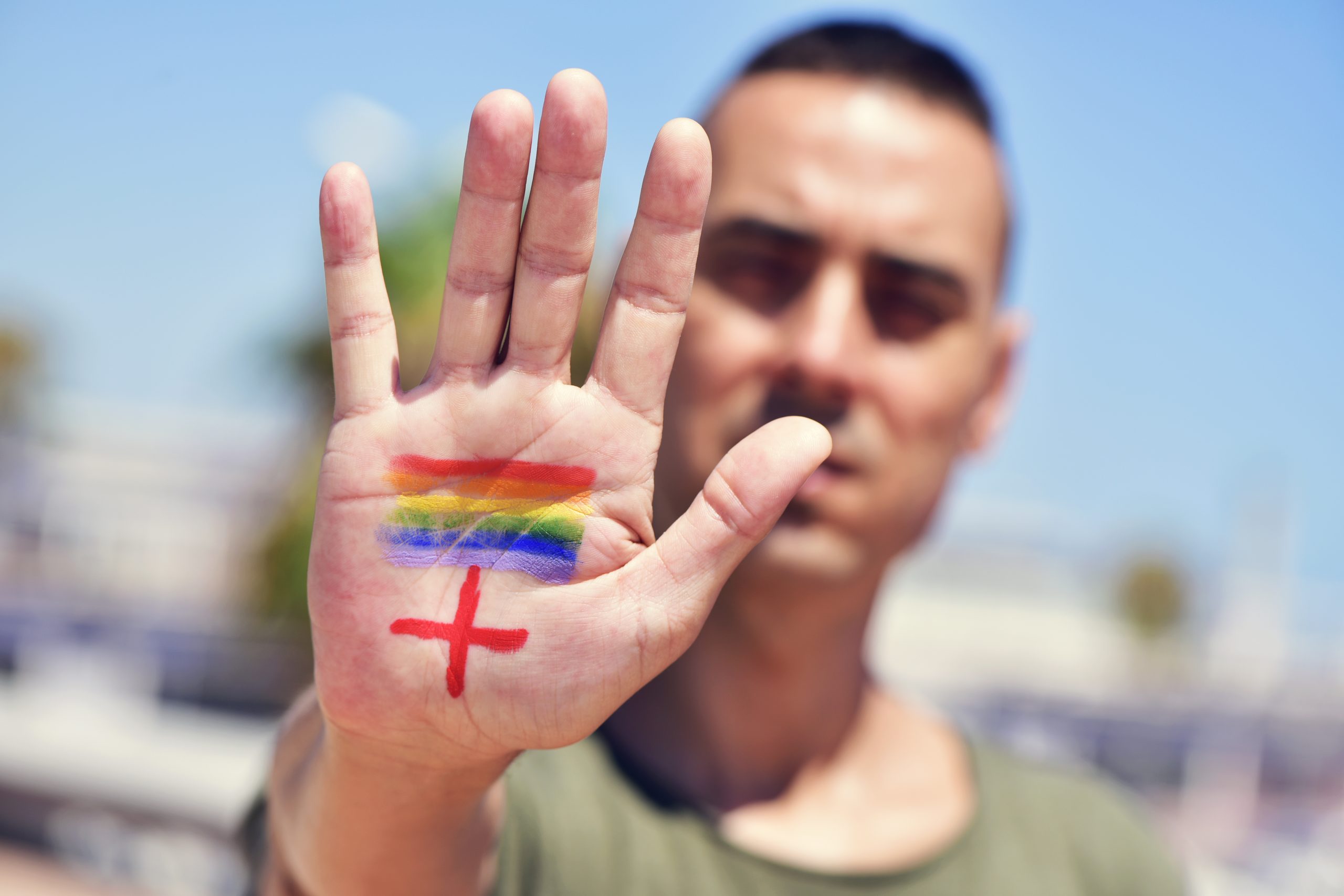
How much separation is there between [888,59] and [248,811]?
2007mm

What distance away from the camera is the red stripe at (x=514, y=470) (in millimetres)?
1413

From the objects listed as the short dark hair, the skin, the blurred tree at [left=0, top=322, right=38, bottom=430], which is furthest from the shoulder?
the blurred tree at [left=0, top=322, right=38, bottom=430]

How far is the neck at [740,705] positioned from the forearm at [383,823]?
2.10ft

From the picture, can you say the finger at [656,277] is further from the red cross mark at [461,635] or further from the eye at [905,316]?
the eye at [905,316]

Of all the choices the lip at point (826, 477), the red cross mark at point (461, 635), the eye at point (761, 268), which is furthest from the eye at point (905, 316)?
the red cross mark at point (461, 635)

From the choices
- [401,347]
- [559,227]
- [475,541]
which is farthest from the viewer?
[401,347]

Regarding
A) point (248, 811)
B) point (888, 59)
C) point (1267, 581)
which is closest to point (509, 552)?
point (248, 811)

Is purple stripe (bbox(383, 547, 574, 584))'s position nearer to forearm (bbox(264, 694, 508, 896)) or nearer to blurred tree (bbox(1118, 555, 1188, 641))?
forearm (bbox(264, 694, 508, 896))

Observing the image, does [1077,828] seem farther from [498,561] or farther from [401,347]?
[401,347]

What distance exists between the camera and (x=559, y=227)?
1.34m

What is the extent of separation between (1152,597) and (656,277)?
46.5m

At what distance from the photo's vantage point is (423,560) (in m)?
1.42

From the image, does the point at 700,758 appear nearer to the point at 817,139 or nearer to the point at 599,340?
the point at 599,340

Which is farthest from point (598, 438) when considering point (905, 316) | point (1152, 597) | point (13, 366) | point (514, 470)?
point (1152, 597)
